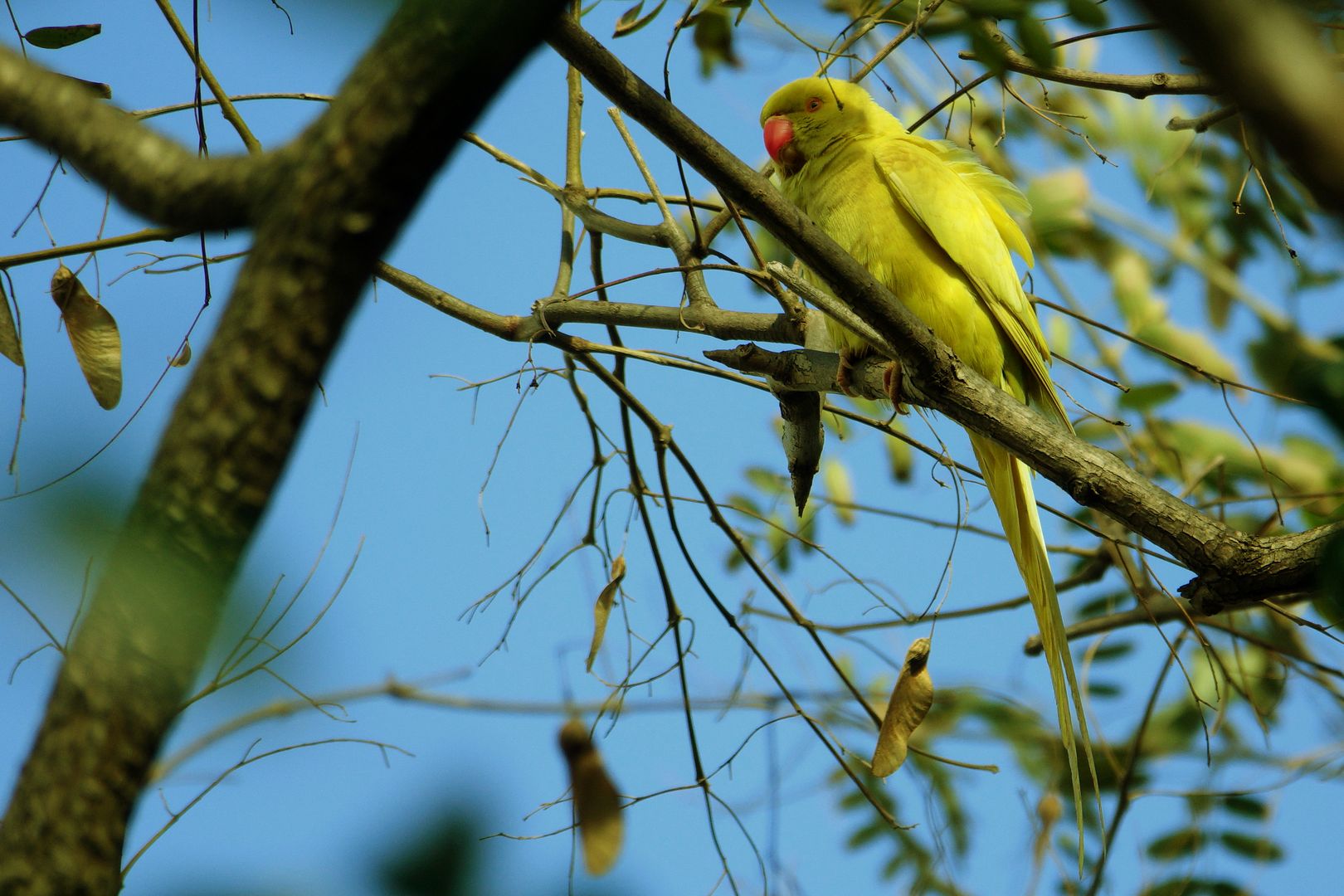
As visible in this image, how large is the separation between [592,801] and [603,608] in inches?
22.9

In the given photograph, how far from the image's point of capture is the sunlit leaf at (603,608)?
99.3 inches

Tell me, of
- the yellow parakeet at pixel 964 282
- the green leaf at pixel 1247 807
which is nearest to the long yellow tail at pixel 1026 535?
the yellow parakeet at pixel 964 282

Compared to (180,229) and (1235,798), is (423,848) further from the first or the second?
(1235,798)

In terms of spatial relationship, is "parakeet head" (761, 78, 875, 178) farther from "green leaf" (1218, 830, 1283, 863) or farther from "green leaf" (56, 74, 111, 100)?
"green leaf" (1218, 830, 1283, 863)

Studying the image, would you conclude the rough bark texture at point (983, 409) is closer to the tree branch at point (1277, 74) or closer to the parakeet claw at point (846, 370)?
the parakeet claw at point (846, 370)

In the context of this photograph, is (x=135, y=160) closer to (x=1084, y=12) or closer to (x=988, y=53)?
(x=988, y=53)

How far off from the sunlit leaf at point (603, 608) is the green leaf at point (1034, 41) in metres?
1.48

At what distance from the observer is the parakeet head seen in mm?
3477

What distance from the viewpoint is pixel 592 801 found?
2064 mm

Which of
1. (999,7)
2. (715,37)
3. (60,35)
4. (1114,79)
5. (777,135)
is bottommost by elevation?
(999,7)

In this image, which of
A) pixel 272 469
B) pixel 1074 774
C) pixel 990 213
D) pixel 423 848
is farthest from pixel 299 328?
pixel 990 213

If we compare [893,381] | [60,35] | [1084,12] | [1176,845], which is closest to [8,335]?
[60,35]

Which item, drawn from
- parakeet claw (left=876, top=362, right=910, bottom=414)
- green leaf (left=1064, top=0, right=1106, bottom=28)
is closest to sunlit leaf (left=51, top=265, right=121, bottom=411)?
parakeet claw (left=876, top=362, right=910, bottom=414)

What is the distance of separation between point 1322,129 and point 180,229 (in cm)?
99
